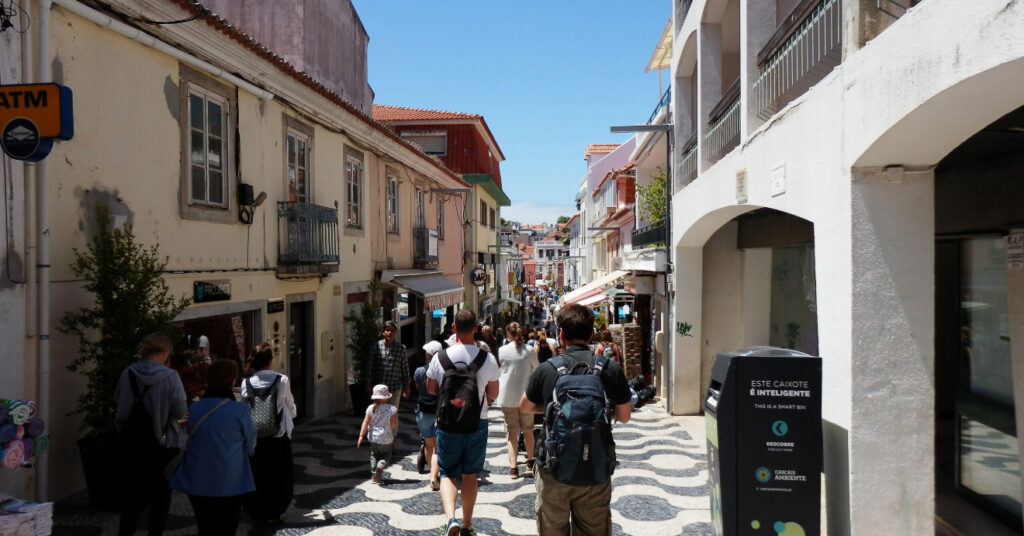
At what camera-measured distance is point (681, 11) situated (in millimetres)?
12406

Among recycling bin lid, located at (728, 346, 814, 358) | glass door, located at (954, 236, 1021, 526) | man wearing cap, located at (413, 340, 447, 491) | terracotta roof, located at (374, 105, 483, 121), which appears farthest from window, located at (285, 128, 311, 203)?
terracotta roof, located at (374, 105, 483, 121)

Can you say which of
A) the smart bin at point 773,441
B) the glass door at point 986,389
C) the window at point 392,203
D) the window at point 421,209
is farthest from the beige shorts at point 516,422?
the window at point 421,209

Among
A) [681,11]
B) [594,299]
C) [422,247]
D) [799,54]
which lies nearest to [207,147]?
[799,54]

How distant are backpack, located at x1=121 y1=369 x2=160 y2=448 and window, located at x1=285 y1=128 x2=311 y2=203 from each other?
19.2 feet

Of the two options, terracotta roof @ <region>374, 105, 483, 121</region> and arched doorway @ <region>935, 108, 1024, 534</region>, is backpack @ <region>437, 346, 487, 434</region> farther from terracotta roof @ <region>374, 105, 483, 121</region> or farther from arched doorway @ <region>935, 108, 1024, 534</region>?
terracotta roof @ <region>374, 105, 483, 121</region>

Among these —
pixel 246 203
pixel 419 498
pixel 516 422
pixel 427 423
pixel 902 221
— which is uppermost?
pixel 246 203

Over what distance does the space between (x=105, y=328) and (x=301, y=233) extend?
4.54 metres

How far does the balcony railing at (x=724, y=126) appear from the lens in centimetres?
890

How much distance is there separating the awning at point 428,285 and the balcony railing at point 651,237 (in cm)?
472

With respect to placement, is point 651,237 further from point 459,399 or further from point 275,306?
point 459,399

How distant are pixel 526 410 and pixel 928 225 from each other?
2.76 m

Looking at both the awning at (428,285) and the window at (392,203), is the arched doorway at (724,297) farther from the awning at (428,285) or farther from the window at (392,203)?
the window at (392,203)

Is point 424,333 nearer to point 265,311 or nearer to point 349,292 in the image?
point 349,292

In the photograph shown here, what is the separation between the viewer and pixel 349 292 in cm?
1274
